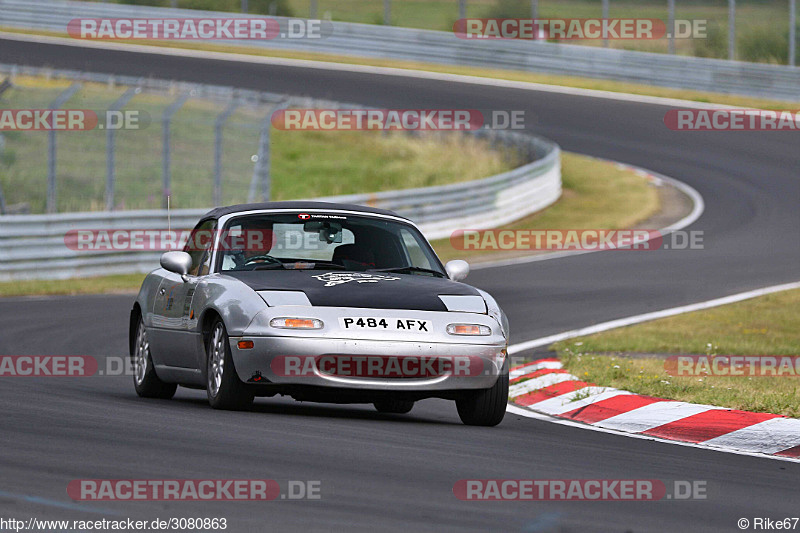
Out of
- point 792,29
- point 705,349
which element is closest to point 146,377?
point 705,349

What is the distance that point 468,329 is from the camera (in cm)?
883

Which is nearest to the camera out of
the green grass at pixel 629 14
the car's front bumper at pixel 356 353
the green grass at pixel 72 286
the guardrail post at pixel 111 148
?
the car's front bumper at pixel 356 353

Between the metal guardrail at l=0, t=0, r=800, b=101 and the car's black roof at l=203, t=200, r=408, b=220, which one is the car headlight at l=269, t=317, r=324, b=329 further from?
the metal guardrail at l=0, t=0, r=800, b=101

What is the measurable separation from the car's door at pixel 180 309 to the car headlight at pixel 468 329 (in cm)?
184

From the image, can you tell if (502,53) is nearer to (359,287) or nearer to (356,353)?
(359,287)

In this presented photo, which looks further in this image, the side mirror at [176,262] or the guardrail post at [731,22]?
the guardrail post at [731,22]

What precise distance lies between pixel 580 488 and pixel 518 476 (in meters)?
0.35

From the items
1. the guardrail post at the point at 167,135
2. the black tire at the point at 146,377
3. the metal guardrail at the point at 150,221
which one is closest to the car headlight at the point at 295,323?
the black tire at the point at 146,377

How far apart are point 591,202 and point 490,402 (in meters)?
21.3

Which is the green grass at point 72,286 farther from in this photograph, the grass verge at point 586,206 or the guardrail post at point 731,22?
the guardrail post at point 731,22

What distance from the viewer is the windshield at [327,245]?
9.69 m

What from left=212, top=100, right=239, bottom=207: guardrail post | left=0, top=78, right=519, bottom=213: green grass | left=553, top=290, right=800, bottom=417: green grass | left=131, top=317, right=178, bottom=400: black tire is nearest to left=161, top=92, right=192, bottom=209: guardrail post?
left=0, top=78, right=519, bottom=213: green grass

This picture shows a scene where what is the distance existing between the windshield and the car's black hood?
0.77 ft

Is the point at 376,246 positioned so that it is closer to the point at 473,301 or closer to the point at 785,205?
the point at 473,301
